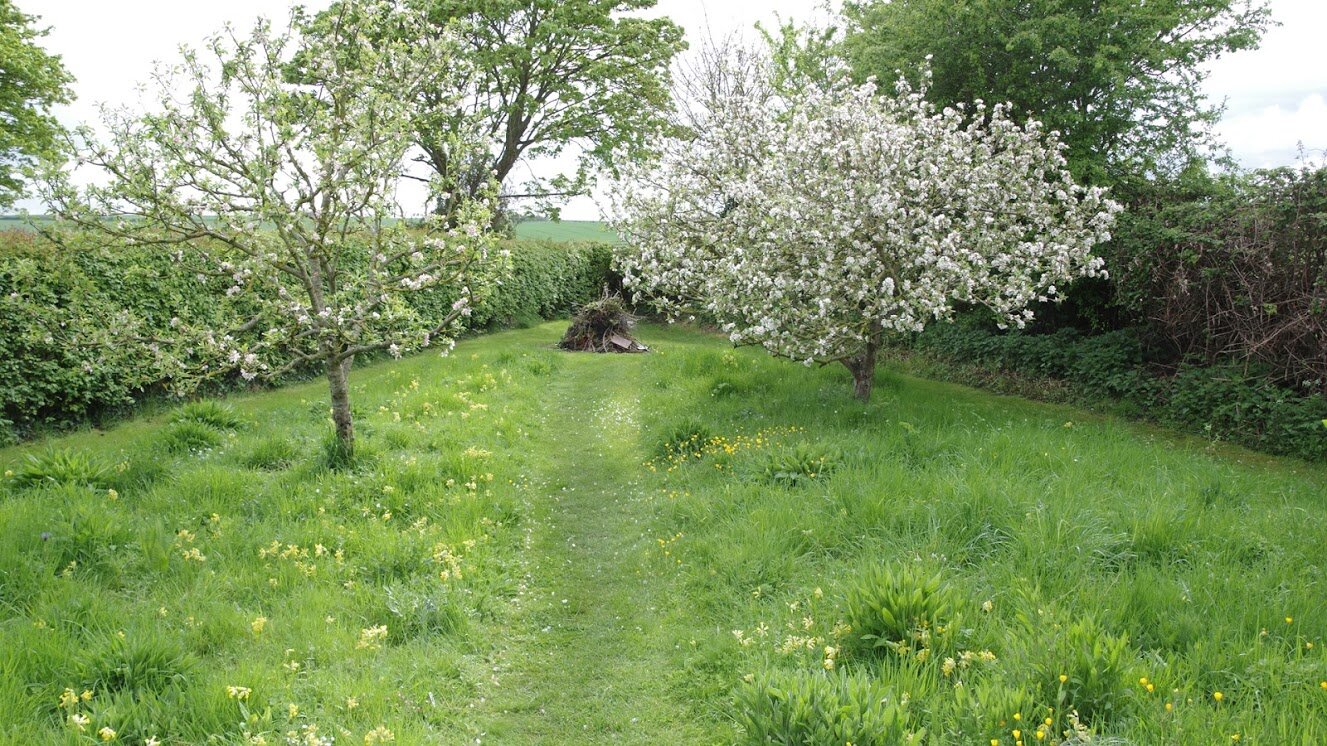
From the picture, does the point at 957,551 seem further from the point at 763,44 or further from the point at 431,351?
the point at 763,44

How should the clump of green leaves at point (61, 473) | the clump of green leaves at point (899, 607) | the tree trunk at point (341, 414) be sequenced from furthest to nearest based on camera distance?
1. the tree trunk at point (341, 414)
2. the clump of green leaves at point (61, 473)
3. the clump of green leaves at point (899, 607)

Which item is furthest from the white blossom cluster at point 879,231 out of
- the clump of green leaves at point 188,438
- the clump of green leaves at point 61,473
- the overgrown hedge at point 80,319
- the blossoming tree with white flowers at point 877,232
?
the clump of green leaves at point 61,473

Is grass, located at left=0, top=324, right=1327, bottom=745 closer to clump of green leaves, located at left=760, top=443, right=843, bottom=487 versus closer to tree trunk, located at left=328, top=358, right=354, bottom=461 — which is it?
clump of green leaves, located at left=760, top=443, right=843, bottom=487

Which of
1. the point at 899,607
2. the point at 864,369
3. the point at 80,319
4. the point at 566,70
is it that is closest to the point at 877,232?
the point at 864,369

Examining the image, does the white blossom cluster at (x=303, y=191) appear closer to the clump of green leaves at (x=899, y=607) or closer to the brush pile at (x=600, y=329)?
the clump of green leaves at (x=899, y=607)

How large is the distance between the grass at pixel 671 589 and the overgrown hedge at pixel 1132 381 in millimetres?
989

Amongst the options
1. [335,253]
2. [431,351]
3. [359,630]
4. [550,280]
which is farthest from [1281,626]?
[550,280]

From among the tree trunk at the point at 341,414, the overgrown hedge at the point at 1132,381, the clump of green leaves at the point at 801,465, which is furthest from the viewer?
the overgrown hedge at the point at 1132,381

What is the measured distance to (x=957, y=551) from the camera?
18.7 feet

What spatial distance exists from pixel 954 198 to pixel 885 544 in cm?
698

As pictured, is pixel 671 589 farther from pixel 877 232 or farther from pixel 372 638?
pixel 877 232

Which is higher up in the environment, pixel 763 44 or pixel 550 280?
pixel 763 44

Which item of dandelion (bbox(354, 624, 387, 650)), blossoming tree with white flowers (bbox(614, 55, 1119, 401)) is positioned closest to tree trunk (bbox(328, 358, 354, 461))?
dandelion (bbox(354, 624, 387, 650))

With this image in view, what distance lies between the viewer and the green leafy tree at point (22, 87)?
68.7 ft
